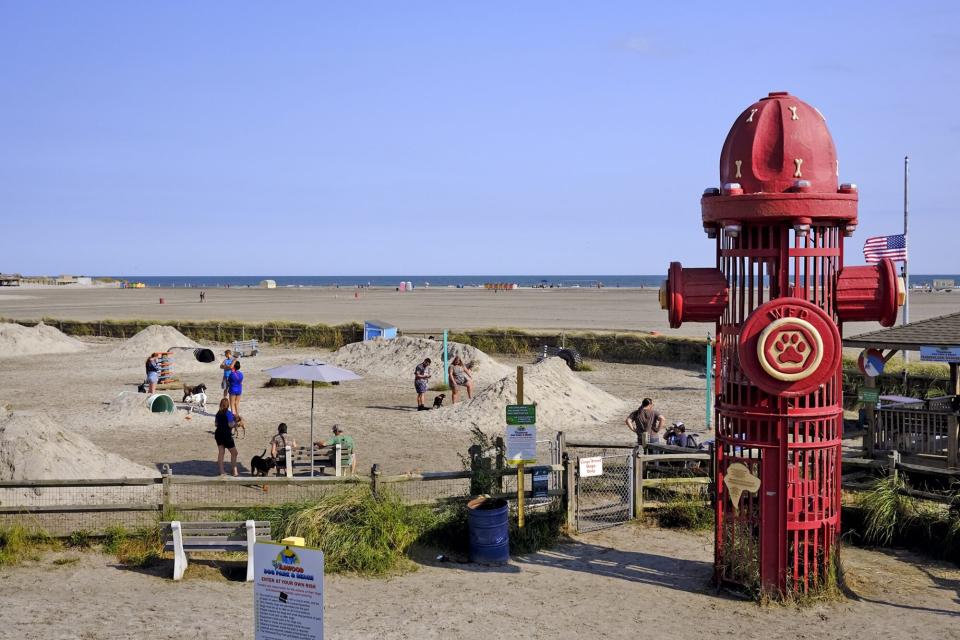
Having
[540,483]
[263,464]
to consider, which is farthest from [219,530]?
[263,464]

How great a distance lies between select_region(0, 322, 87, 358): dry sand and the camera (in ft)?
120

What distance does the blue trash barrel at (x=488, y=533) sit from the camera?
11.3 m

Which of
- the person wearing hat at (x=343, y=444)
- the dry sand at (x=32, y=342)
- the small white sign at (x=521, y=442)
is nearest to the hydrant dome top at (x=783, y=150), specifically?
the small white sign at (x=521, y=442)

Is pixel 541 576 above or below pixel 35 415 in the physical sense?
below

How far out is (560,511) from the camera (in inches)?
503

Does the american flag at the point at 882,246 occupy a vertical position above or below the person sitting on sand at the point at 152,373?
above

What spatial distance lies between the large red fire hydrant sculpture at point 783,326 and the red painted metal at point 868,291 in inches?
0.4

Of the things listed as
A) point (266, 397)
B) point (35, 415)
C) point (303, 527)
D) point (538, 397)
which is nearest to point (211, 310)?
point (266, 397)

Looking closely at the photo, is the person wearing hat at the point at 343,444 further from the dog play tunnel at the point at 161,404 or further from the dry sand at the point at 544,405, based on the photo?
the dog play tunnel at the point at 161,404

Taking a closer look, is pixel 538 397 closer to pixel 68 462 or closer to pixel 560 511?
pixel 560 511

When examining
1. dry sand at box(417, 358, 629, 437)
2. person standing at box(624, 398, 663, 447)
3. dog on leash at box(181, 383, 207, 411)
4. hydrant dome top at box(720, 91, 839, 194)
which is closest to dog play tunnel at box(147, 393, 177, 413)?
dog on leash at box(181, 383, 207, 411)

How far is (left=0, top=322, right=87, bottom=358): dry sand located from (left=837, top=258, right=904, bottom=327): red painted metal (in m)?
34.3

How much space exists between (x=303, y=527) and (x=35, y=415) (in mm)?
6121

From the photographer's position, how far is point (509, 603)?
32.8 ft
